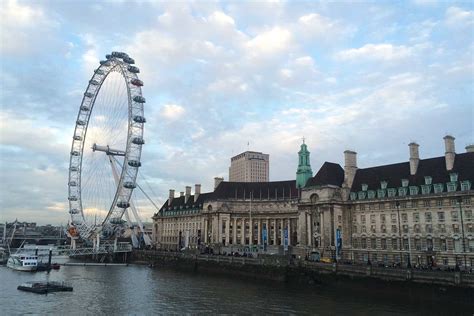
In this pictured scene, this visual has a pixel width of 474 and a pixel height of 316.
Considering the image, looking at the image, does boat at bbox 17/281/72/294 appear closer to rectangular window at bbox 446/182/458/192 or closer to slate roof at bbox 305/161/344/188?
slate roof at bbox 305/161/344/188

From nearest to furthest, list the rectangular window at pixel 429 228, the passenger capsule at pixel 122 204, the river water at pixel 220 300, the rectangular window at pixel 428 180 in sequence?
the river water at pixel 220 300 → the rectangular window at pixel 429 228 → the rectangular window at pixel 428 180 → the passenger capsule at pixel 122 204

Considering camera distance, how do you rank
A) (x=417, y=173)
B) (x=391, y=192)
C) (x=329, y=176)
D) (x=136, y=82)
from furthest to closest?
1. (x=136, y=82)
2. (x=329, y=176)
3. (x=391, y=192)
4. (x=417, y=173)

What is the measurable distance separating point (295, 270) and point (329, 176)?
25.4m

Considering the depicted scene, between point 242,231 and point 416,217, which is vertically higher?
point 416,217

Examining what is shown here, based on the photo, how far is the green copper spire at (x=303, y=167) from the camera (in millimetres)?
109044

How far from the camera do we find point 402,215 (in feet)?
241

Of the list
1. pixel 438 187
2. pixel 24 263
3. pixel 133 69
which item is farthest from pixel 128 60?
pixel 438 187

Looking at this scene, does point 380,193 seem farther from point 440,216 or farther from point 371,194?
point 440,216

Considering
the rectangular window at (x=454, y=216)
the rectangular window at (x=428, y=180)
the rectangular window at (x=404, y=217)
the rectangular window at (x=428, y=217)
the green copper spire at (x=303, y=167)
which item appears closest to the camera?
the rectangular window at (x=454, y=216)

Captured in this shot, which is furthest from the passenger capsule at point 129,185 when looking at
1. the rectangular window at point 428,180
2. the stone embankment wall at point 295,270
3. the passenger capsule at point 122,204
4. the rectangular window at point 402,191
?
the rectangular window at point 428,180

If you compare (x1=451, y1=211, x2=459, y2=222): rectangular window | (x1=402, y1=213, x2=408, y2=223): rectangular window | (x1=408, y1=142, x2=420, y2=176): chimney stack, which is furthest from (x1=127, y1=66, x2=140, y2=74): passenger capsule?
(x1=451, y1=211, x2=459, y2=222): rectangular window

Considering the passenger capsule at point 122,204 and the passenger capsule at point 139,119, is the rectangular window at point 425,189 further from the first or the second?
the passenger capsule at point 122,204

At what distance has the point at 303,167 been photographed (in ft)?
361

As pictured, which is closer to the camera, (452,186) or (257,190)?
(452,186)
